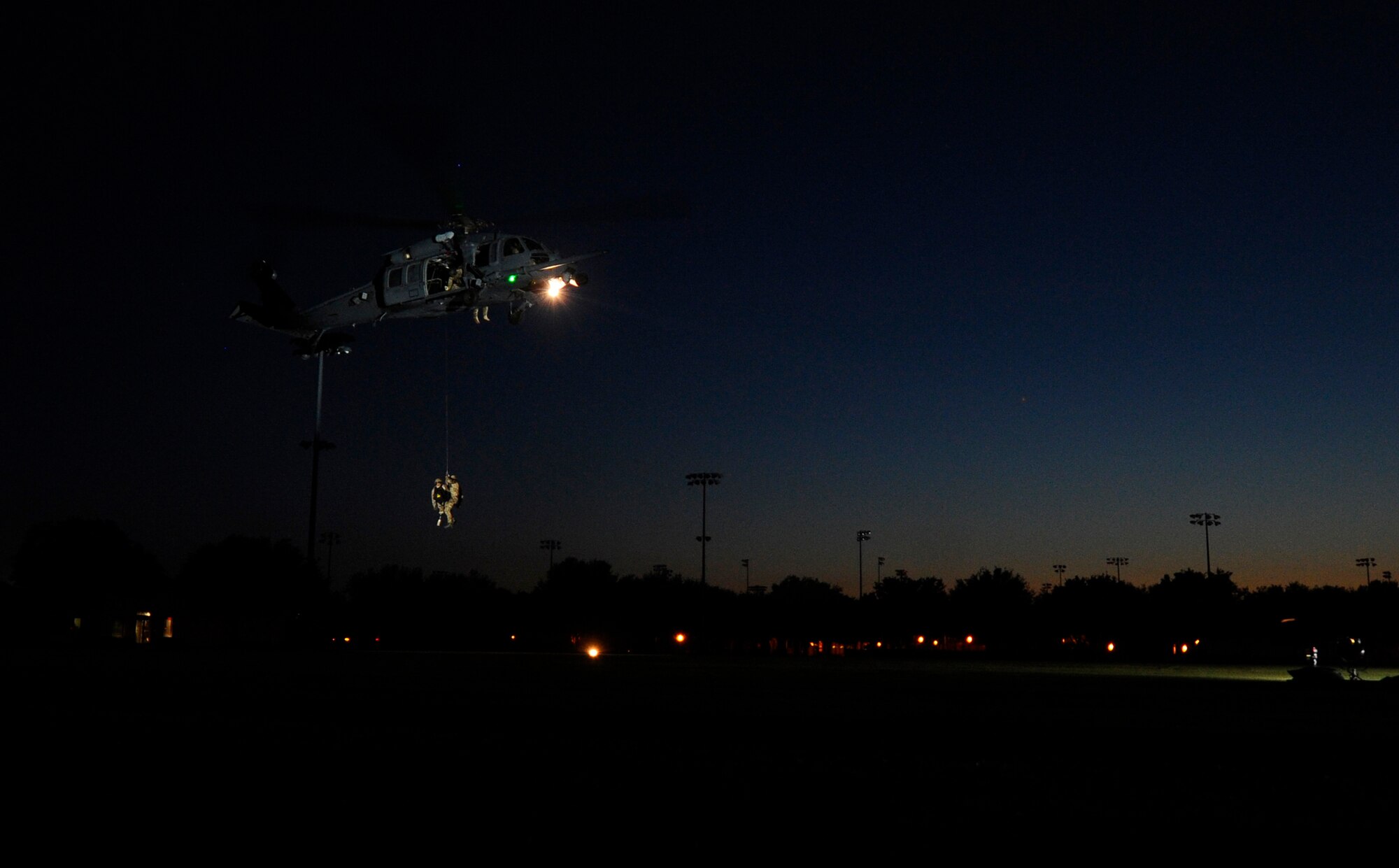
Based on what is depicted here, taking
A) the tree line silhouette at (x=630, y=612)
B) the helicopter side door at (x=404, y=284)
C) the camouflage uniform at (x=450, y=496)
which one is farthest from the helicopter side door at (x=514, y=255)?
the tree line silhouette at (x=630, y=612)

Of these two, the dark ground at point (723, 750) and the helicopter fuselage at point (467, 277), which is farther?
the helicopter fuselage at point (467, 277)

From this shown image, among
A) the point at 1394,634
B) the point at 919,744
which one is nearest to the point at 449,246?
the point at 919,744

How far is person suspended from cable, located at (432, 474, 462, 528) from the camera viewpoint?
35.0 m

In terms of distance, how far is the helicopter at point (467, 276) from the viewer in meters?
32.2

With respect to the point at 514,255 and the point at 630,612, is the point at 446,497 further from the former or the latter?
the point at 630,612

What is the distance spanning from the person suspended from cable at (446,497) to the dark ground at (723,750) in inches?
258

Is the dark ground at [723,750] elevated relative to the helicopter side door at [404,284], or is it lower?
lower

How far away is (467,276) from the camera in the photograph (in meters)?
32.7

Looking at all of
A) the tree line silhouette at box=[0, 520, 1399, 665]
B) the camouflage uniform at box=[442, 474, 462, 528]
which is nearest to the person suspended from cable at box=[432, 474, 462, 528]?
the camouflage uniform at box=[442, 474, 462, 528]

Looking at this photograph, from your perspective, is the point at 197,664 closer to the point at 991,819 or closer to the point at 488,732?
the point at 488,732

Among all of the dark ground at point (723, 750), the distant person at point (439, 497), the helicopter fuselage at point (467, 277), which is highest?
the helicopter fuselage at point (467, 277)

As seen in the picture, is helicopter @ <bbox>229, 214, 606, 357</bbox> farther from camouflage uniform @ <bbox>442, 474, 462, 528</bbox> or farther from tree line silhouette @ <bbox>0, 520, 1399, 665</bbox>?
tree line silhouette @ <bbox>0, 520, 1399, 665</bbox>

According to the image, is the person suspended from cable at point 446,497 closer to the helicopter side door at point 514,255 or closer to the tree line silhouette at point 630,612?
the helicopter side door at point 514,255

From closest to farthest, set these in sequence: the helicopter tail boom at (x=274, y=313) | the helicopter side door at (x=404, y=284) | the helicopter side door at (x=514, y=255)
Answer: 1. the helicopter side door at (x=514, y=255)
2. the helicopter side door at (x=404, y=284)
3. the helicopter tail boom at (x=274, y=313)
